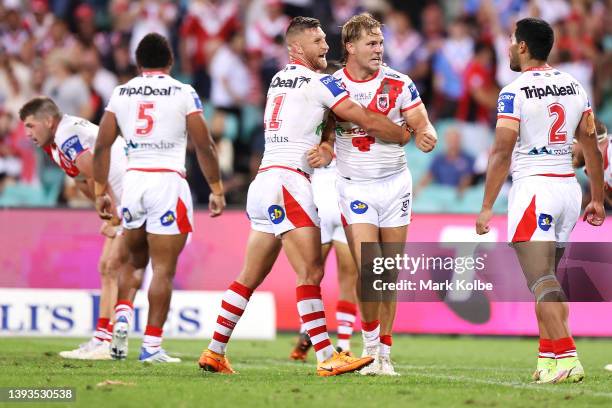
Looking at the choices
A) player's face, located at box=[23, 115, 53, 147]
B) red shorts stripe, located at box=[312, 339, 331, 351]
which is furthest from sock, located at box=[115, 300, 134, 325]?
red shorts stripe, located at box=[312, 339, 331, 351]

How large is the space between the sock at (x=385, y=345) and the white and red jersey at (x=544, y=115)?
1731mm

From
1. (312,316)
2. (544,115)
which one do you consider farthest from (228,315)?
(544,115)

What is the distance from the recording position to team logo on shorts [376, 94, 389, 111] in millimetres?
9305

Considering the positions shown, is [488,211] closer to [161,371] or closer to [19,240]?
[161,371]

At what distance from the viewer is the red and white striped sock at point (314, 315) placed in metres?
9.02

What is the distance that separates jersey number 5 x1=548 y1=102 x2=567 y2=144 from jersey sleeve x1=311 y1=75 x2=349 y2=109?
1614 mm

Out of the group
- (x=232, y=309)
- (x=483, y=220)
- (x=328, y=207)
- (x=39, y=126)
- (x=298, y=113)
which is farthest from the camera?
(x=328, y=207)

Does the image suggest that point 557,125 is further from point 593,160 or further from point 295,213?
point 295,213

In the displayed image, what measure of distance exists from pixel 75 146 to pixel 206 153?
174 centimetres

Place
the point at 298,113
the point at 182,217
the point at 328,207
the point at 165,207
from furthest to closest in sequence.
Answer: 1. the point at 328,207
2. the point at 182,217
3. the point at 165,207
4. the point at 298,113

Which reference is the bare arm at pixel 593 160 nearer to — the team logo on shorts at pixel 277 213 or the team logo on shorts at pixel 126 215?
the team logo on shorts at pixel 277 213

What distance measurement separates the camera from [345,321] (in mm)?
11719

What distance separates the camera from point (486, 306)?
15.2 meters

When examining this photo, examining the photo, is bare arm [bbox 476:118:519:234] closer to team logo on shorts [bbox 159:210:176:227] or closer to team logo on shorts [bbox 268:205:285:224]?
team logo on shorts [bbox 268:205:285:224]
